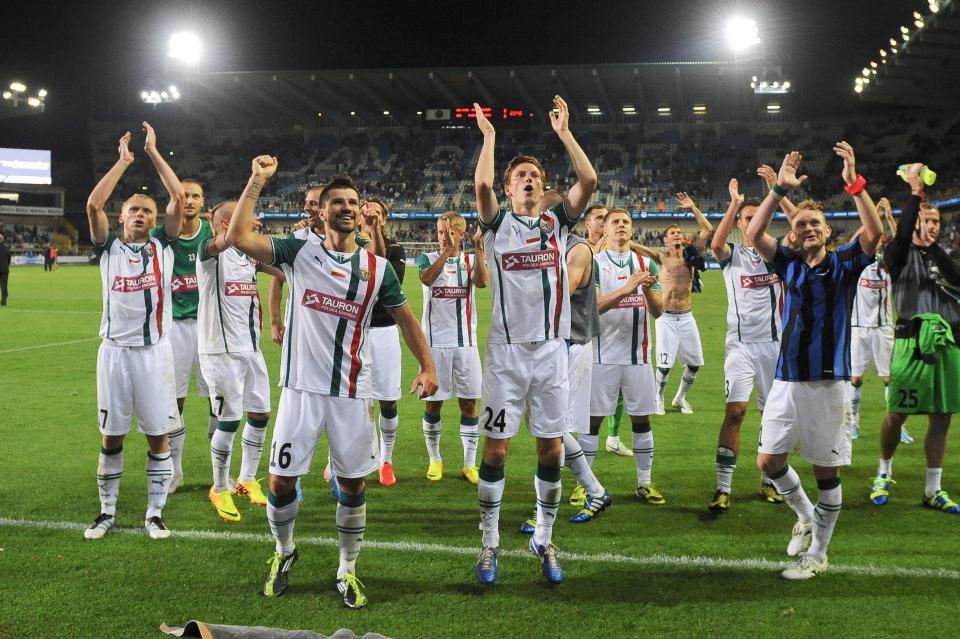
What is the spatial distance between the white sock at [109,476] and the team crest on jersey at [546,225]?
3.35 m

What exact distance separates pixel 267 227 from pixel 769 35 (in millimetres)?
36931

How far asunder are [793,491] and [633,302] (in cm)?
217

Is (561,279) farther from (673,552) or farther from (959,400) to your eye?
(959,400)

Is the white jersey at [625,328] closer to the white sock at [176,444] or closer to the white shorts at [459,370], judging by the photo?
the white shorts at [459,370]

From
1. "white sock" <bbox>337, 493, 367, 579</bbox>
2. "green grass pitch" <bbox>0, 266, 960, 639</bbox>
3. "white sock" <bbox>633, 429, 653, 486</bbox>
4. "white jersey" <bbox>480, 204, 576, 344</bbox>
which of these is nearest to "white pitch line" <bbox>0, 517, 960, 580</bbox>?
"green grass pitch" <bbox>0, 266, 960, 639</bbox>

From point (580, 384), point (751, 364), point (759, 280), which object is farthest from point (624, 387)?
point (759, 280)

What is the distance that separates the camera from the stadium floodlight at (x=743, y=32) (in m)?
44.0

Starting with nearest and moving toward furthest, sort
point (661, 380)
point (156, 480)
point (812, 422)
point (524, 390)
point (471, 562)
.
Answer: point (812, 422) < point (524, 390) < point (471, 562) < point (156, 480) < point (661, 380)

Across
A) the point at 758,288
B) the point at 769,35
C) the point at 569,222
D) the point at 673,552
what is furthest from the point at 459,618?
the point at 769,35

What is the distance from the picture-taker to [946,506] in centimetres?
579

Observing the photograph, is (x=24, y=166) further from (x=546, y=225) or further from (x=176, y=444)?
(x=546, y=225)

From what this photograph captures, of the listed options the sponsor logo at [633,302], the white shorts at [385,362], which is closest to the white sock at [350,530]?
the white shorts at [385,362]

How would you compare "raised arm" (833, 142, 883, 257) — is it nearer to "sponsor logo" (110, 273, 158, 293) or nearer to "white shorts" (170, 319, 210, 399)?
"sponsor logo" (110, 273, 158, 293)

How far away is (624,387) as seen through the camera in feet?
20.8
